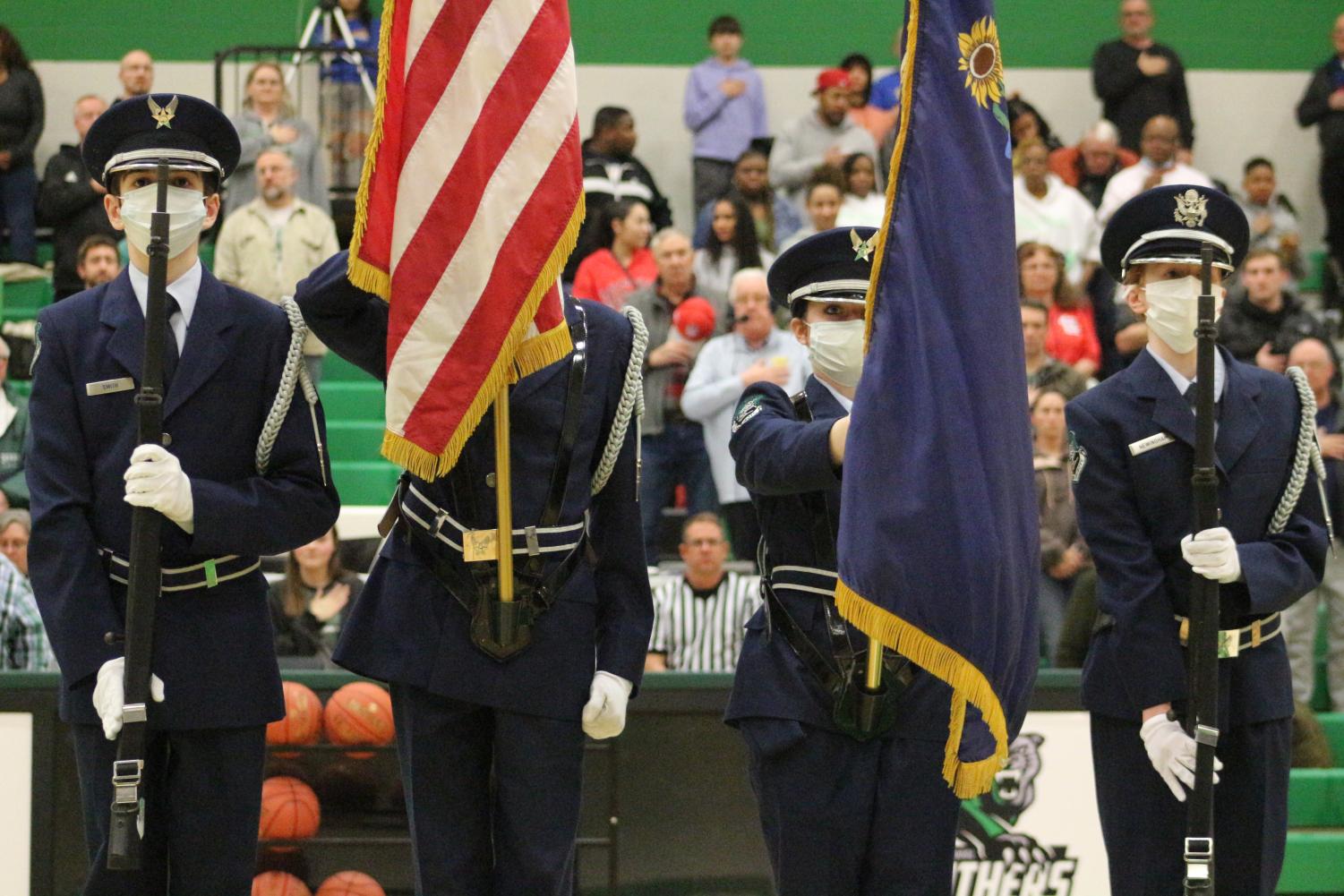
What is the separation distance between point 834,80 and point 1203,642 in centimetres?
944

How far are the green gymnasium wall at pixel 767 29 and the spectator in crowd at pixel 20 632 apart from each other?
858 centimetres

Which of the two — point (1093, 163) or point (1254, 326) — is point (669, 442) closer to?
point (1254, 326)

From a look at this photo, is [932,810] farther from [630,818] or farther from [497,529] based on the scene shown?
[630,818]

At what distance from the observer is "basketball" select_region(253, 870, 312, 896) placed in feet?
21.4

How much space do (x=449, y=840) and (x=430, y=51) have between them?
66.7 inches

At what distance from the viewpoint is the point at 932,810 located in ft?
13.7

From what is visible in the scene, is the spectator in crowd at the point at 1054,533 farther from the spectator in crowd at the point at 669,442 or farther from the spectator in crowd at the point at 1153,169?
the spectator in crowd at the point at 1153,169

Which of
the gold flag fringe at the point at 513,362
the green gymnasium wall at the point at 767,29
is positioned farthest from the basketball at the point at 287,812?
the green gymnasium wall at the point at 767,29

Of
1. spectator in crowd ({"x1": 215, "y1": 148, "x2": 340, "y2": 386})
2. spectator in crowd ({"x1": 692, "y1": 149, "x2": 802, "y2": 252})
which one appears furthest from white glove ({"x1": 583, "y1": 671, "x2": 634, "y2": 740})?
spectator in crowd ({"x1": 692, "y1": 149, "x2": 802, "y2": 252})

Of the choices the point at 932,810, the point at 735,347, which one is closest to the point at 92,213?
the point at 735,347

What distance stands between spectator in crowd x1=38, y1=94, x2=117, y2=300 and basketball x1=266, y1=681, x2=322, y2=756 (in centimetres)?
584

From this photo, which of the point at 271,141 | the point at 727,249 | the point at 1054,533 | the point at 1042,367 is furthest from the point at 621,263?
the point at 1054,533

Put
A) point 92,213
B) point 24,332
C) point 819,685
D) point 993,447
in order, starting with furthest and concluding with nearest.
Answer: point 92,213 → point 24,332 → point 819,685 → point 993,447

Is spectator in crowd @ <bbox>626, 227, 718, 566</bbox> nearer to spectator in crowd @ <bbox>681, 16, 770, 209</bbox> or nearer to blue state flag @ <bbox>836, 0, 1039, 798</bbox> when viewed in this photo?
spectator in crowd @ <bbox>681, 16, 770, 209</bbox>
